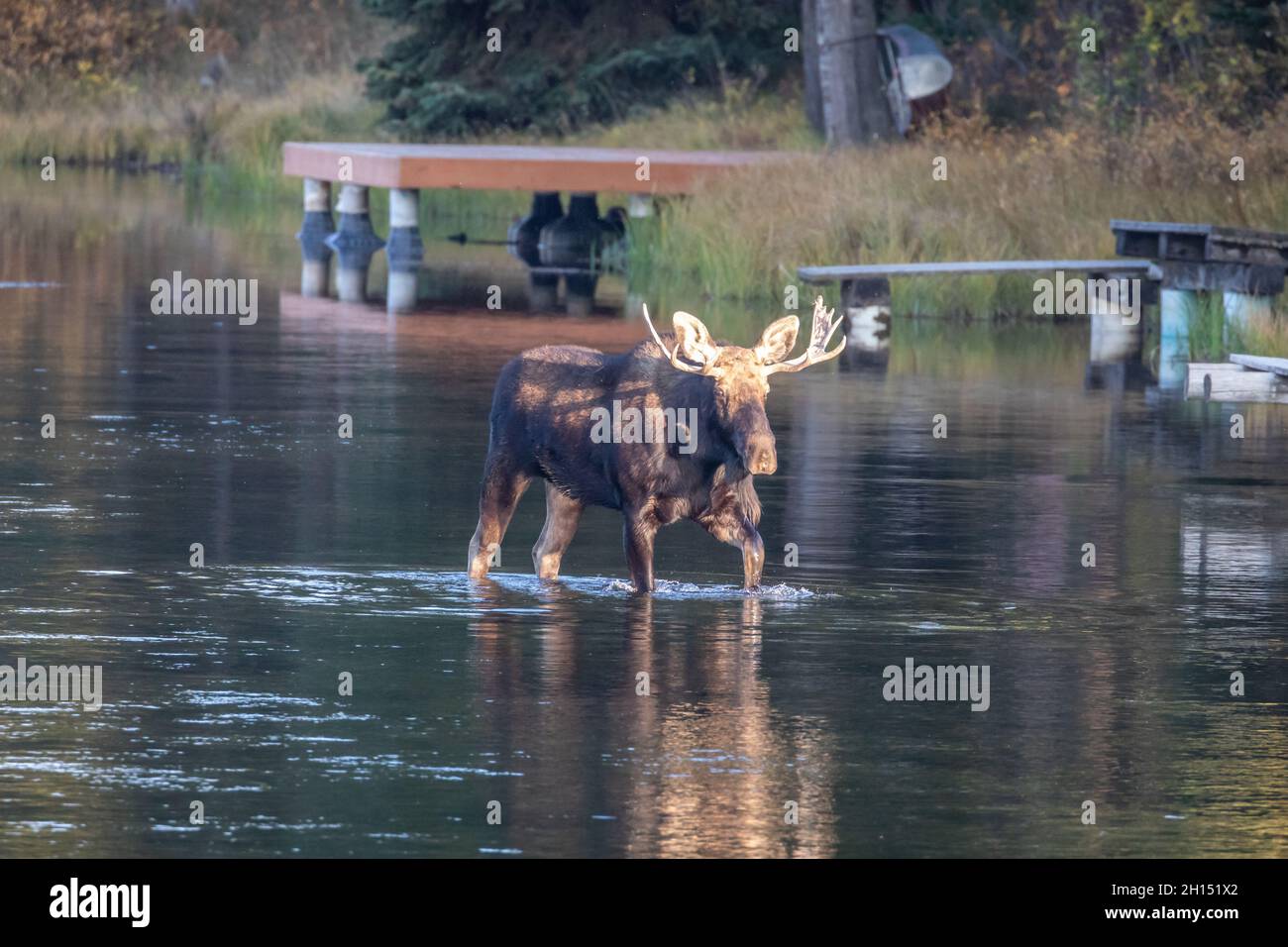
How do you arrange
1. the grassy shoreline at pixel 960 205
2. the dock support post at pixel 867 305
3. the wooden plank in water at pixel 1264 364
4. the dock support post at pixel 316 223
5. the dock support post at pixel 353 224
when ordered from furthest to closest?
the dock support post at pixel 353 224, the dock support post at pixel 316 223, the grassy shoreline at pixel 960 205, the dock support post at pixel 867 305, the wooden plank in water at pixel 1264 364

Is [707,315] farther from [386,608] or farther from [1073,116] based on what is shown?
[386,608]

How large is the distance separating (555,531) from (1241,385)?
767 centimetres

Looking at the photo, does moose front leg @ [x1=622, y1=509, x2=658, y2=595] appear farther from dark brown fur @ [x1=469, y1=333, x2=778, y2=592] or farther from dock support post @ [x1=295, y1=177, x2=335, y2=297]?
dock support post @ [x1=295, y1=177, x2=335, y2=297]

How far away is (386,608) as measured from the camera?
11.5 m

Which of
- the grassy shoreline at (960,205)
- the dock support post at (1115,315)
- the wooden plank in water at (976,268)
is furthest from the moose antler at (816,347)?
the dock support post at (1115,315)

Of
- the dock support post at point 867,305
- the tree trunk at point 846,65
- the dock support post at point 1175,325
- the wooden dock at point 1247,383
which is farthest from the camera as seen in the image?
the tree trunk at point 846,65

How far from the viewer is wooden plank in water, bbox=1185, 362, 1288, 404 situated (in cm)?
1856

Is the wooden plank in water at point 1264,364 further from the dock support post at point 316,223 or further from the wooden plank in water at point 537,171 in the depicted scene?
the dock support post at point 316,223

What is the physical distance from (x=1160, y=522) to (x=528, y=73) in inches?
1294

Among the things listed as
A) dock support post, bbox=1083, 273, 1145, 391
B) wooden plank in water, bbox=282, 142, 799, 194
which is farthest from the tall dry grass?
wooden plank in water, bbox=282, 142, 799, 194

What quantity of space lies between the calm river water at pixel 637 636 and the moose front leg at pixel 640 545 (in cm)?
14

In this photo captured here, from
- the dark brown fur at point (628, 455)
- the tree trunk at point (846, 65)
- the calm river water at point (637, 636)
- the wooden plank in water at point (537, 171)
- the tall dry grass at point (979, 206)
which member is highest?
the tree trunk at point (846, 65)

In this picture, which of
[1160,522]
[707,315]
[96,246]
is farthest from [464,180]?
[1160,522]

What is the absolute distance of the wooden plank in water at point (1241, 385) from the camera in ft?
60.9
